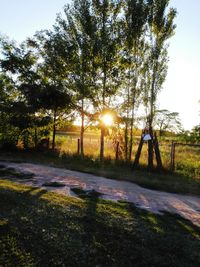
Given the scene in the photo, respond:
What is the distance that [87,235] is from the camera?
5.53 meters

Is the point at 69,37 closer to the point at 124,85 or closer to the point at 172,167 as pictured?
the point at 124,85

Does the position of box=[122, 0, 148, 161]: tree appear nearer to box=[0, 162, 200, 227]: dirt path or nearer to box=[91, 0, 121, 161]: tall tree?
box=[91, 0, 121, 161]: tall tree

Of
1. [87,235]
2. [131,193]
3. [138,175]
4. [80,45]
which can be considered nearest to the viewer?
[87,235]

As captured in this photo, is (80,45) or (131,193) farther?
(80,45)

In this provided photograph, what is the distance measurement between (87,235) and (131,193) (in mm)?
4611

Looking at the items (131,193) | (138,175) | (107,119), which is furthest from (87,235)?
(107,119)

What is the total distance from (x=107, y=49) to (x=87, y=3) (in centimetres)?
263

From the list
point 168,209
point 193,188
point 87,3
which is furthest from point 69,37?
→ point 168,209

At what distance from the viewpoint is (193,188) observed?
1173cm

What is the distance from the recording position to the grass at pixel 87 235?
15.5 feet

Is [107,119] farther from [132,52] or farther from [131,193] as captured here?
[131,193]

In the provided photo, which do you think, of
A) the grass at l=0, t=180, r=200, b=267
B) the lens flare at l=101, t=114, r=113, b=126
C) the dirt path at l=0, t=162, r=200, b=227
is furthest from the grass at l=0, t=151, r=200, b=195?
the grass at l=0, t=180, r=200, b=267

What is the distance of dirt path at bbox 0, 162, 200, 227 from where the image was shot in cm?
833

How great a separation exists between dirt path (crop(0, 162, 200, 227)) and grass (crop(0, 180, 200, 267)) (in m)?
0.87
